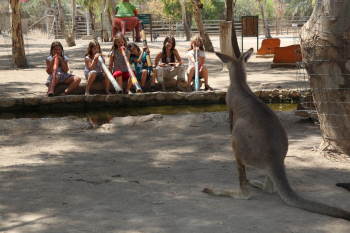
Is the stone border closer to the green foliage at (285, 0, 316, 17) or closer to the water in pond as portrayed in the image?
the water in pond

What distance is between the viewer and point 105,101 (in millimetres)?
8680

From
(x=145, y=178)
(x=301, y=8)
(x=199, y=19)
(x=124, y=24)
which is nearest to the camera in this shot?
(x=145, y=178)

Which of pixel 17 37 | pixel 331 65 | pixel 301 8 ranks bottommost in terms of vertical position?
pixel 331 65

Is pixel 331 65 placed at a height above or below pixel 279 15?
below

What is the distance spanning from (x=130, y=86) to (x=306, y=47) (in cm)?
433

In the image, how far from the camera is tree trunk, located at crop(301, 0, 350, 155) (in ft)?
18.2

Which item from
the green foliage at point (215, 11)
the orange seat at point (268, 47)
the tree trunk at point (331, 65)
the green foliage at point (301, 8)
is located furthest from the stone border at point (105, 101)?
the green foliage at point (301, 8)

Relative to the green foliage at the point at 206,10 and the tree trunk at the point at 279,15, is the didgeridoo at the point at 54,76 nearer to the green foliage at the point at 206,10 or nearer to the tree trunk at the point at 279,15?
the tree trunk at the point at 279,15

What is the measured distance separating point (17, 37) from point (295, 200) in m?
12.5

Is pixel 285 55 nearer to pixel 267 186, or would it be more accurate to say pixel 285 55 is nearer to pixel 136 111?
pixel 136 111

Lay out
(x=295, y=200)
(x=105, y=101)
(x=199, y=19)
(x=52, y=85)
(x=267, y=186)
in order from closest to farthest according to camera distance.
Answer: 1. (x=295, y=200)
2. (x=267, y=186)
3. (x=105, y=101)
4. (x=52, y=85)
5. (x=199, y=19)

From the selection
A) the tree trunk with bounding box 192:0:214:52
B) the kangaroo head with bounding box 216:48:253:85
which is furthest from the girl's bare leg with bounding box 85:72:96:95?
the tree trunk with bounding box 192:0:214:52

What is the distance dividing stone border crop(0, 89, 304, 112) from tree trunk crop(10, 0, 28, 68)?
6.87 m

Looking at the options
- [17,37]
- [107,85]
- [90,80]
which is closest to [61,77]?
[90,80]
